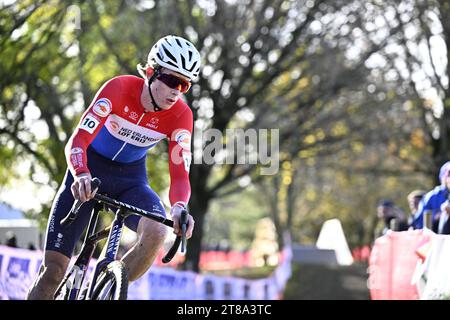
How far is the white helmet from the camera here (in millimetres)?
6410

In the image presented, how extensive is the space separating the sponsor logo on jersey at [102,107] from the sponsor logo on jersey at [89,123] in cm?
5

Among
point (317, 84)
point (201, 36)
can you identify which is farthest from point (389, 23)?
point (201, 36)

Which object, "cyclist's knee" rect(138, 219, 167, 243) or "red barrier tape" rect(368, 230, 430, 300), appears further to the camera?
"red barrier tape" rect(368, 230, 430, 300)

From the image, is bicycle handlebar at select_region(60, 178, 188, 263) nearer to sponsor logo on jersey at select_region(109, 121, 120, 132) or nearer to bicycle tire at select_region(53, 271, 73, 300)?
bicycle tire at select_region(53, 271, 73, 300)

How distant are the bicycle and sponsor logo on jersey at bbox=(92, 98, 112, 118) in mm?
602

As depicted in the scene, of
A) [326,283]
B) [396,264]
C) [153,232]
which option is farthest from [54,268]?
[326,283]

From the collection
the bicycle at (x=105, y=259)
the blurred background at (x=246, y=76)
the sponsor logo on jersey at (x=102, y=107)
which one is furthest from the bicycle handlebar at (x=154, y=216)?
the blurred background at (x=246, y=76)

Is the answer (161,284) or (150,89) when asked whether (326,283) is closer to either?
(161,284)

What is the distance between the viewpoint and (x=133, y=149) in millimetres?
6871

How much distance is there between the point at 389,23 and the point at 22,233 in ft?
39.3

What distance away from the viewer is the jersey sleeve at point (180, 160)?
646 centimetres

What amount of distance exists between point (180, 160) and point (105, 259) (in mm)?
948

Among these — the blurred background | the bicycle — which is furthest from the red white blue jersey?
the blurred background

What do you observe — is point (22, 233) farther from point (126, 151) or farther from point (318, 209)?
point (318, 209)
